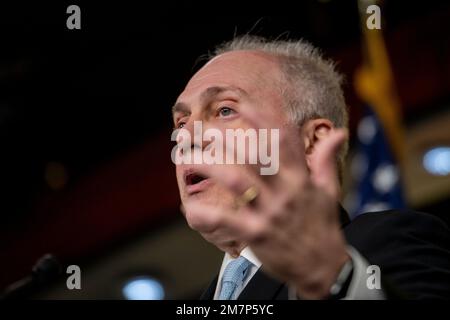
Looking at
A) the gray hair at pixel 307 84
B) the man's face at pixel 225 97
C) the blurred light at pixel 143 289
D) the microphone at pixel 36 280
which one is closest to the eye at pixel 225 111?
the man's face at pixel 225 97

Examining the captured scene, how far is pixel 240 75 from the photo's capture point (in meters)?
1.84

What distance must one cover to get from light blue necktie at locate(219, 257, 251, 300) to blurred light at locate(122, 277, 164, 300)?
10.3 feet

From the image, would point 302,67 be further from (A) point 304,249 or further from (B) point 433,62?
(B) point 433,62

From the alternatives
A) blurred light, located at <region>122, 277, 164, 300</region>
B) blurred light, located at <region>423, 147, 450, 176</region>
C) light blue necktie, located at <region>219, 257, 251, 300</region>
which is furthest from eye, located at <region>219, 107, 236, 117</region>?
blurred light, located at <region>122, 277, 164, 300</region>

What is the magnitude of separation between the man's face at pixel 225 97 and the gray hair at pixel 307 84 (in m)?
0.03

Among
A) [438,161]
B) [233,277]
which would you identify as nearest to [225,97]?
[233,277]

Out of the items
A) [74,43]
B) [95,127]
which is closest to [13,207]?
[95,127]

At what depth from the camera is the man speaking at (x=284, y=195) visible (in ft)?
3.48

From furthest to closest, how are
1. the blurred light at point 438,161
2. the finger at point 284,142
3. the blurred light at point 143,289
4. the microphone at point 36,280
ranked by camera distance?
the blurred light at point 143,289 < the blurred light at point 438,161 < the microphone at point 36,280 < the finger at point 284,142

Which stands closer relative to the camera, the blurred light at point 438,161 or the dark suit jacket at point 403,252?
the dark suit jacket at point 403,252

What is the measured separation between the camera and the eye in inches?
68.8

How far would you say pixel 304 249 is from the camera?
1.06 metres

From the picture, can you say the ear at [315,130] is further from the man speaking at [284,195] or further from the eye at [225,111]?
the eye at [225,111]

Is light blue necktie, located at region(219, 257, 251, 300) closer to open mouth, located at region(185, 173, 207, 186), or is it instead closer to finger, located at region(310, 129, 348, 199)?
open mouth, located at region(185, 173, 207, 186)
